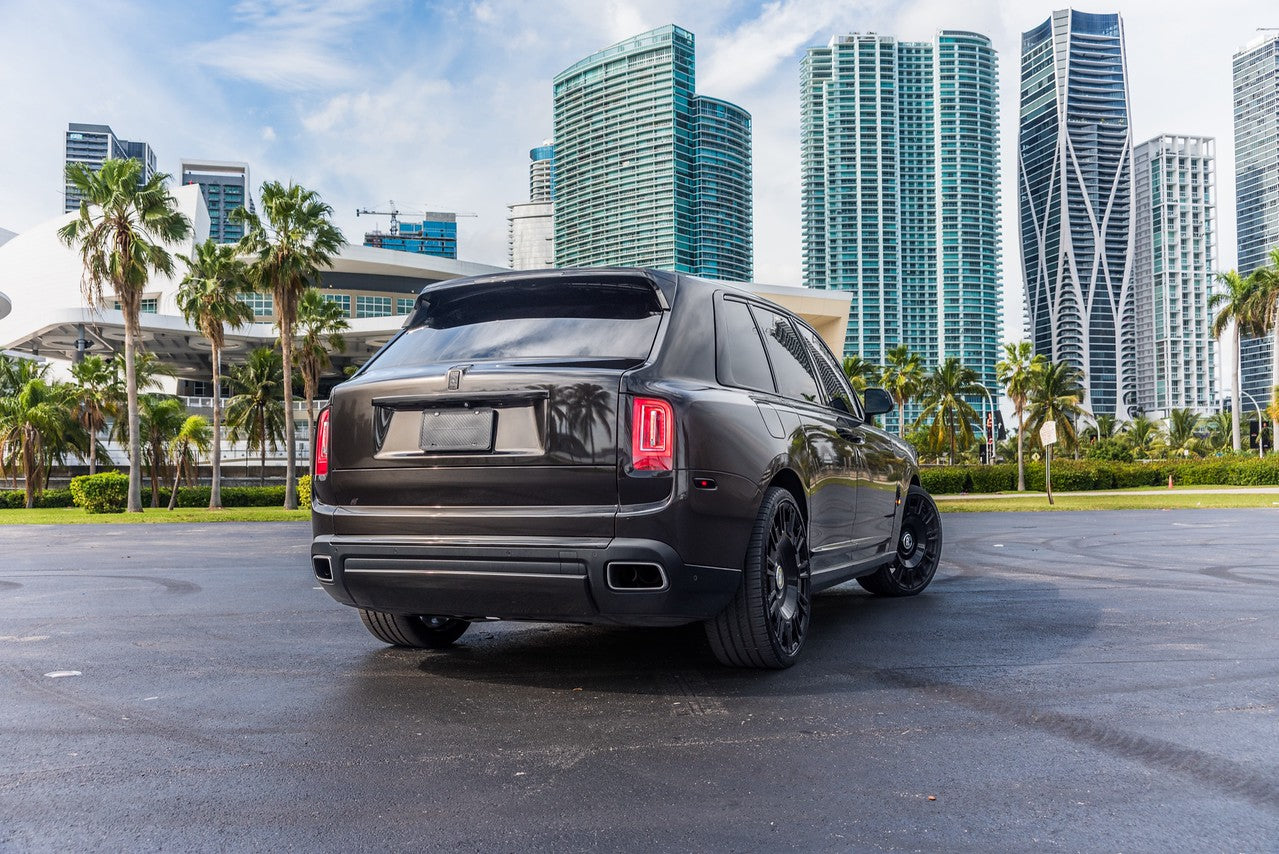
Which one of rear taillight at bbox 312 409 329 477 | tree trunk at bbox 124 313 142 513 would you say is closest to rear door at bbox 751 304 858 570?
rear taillight at bbox 312 409 329 477

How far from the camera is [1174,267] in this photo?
165 metres

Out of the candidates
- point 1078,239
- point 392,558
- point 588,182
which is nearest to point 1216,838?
point 392,558

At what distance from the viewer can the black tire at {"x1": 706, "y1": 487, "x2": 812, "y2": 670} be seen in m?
4.35

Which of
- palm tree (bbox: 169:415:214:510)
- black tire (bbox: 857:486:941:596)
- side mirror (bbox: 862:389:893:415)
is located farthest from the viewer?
palm tree (bbox: 169:415:214:510)

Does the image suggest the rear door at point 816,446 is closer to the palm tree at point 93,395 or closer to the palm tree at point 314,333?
the palm tree at point 314,333

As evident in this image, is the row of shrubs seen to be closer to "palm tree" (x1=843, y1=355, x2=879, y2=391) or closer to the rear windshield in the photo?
"palm tree" (x1=843, y1=355, x2=879, y2=391)

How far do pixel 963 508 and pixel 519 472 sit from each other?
25.5 m

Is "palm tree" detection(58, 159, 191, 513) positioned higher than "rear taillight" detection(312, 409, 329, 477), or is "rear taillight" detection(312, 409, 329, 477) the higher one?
"palm tree" detection(58, 159, 191, 513)

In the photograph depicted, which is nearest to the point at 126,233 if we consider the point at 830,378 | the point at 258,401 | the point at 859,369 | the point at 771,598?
the point at 258,401

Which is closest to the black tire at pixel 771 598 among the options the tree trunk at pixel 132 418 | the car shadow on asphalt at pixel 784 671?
the car shadow on asphalt at pixel 784 671

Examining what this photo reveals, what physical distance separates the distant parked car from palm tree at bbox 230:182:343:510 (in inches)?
1287

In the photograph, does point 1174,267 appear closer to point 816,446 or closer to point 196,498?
point 196,498

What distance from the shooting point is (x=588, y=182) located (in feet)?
455

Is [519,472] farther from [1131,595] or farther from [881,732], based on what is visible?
[1131,595]
